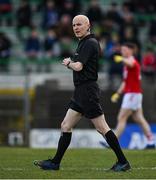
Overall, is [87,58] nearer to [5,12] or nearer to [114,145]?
[114,145]

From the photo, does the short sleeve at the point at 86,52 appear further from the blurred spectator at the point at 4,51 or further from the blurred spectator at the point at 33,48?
the blurred spectator at the point at 33,48

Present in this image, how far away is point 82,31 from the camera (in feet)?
39.9

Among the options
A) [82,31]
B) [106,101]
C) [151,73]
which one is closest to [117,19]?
[151,73]

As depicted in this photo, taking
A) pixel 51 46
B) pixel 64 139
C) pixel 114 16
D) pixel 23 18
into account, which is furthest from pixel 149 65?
pixel 64 139

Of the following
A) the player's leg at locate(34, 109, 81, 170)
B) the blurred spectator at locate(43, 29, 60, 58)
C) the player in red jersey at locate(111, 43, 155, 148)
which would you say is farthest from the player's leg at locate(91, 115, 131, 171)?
the blurred spectator at locate(43, 29, 60, 58)

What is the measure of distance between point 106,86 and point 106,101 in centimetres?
44

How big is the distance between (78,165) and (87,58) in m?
2.29

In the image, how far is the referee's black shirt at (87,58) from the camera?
12.0 m

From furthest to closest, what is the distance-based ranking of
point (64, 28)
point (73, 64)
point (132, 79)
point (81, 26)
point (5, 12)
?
1. point (5, 12)
2. point (64, 28)
3. point (132, 79)
4. point (81, 26)
5. point (73, 64)

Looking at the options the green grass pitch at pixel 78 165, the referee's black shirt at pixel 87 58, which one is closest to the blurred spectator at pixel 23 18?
the green grass pitch at pixel 78 165

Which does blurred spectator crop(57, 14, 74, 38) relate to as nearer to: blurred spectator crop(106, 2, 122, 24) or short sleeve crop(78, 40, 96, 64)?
blurred spectator crop(106, 2, 122, 24)

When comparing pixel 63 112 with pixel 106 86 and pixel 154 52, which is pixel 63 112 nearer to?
pixel 106 86

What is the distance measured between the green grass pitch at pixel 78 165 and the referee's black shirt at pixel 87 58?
4.73 feet

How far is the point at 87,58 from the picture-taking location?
11945mm
